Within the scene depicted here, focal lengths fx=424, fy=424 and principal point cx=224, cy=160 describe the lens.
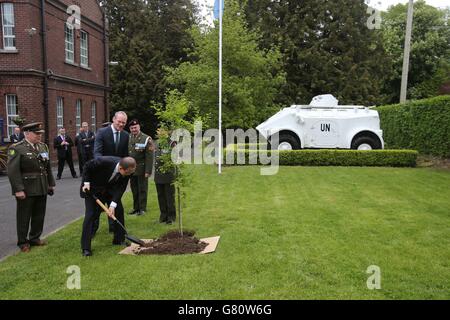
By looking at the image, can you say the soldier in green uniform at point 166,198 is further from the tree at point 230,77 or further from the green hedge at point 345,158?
the tree at point 230,77

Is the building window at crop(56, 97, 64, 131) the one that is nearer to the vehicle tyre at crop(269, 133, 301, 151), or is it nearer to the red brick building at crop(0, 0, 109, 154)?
the red brick building at crop(0, 0, 109, 154)

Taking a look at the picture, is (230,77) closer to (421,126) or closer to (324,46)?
(421,126)

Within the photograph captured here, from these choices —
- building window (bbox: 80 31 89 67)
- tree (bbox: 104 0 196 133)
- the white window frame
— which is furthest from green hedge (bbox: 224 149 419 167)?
tree (bbox: 104 0 196 133)

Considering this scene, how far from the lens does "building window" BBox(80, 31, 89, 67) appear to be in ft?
76.7

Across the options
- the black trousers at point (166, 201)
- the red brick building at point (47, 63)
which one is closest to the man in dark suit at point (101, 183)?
the black trousers at point (166, 201)

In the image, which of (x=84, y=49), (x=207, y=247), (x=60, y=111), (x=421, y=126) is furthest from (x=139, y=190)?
(x=84, y=49)

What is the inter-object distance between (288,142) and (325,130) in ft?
5.50

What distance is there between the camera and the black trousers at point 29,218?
639cm

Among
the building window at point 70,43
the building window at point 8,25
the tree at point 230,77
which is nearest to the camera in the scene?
the building window at point 8,25

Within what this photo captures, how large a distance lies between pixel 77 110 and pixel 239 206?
645 inches

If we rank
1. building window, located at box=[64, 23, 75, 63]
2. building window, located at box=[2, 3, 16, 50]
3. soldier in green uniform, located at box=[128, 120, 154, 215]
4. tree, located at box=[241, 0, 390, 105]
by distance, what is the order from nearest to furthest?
soldier in green uniform, located at box=[128, 120, 154, 215] < building window, located at box=[2, 3, 16, 50] < building window, located at box=[64, 23, 75, 63] < tree, located at box=[241, 0, 390, 105]

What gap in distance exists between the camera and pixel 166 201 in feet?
26.5

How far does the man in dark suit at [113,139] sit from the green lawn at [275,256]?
145cm

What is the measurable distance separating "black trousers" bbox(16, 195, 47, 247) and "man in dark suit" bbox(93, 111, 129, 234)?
117 centimetres
